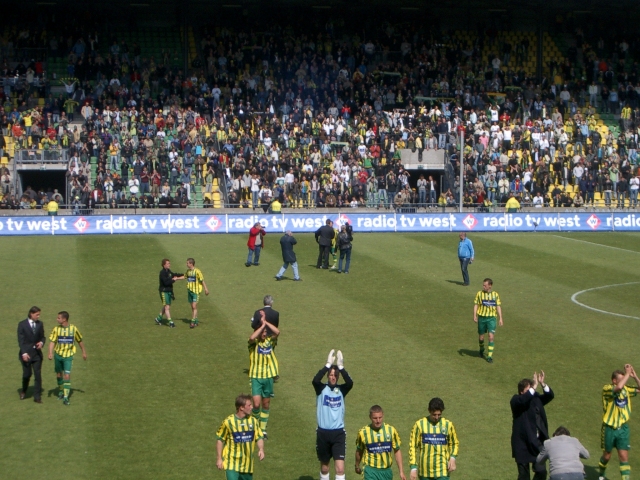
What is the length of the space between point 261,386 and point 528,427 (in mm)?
4664

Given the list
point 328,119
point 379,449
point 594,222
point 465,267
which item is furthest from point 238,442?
point 328,119

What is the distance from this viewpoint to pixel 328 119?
52.3 m

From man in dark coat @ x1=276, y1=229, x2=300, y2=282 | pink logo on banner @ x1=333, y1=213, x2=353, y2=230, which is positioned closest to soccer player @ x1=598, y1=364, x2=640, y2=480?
man in dark coat @ x1=276, y1=229, x2=300, y2=282

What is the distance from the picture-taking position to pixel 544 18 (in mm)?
59938

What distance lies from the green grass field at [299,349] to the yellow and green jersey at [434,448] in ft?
7.61

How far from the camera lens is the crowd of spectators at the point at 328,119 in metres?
48.1

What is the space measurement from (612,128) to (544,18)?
29.2 feet

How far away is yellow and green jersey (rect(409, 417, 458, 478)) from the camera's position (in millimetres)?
11344

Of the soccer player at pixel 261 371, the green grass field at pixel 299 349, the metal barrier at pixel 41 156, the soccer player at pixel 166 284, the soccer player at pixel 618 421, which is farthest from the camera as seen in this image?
the metal barrier at pixel 41 156

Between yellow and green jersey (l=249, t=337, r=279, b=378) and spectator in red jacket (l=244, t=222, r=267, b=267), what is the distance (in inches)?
628

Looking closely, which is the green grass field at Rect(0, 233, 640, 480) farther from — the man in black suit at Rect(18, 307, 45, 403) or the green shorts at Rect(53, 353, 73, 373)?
the green shorts at Rect(53, 353, 73, 373)

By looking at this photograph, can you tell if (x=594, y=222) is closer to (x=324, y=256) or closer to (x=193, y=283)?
(x=324, y=256)

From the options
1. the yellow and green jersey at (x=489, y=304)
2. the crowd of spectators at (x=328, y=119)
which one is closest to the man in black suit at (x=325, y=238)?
the yellow and green jersey at (x=489, y=304)

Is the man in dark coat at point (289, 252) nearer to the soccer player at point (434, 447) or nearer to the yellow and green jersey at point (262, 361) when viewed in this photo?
the yellow and green jersey at point (262, 361)
